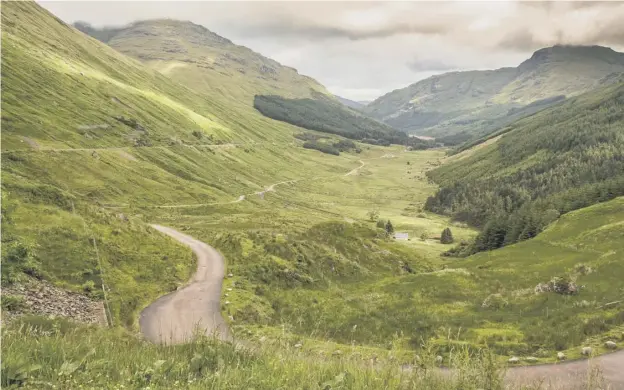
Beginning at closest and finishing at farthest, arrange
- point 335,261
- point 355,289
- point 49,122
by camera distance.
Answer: point 355,289 → point 335,261 → point 49,122

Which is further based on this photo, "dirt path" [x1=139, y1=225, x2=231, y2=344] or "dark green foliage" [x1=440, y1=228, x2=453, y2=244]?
"dark green foliage" [x1=440, y1=228, x2=453, y2=244]

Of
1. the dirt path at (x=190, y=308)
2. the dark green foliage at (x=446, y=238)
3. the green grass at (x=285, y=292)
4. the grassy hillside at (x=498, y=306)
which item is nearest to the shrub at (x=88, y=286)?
the green grass at (x=285, y=292)

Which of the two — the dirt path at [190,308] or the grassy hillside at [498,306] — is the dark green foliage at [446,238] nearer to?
the grassy hillside at [498,306]

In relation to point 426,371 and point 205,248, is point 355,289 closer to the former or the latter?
point 205,248

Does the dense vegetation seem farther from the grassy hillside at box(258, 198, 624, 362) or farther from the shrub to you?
the shrub

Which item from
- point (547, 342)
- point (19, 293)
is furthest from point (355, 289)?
point (19, 293)

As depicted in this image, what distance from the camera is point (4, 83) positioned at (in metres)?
181

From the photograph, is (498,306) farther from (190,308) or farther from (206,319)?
(190,308)

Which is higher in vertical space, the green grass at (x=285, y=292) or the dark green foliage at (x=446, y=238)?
the green grass at (x=285, y=292)

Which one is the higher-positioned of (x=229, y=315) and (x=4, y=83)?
(x=4, y=83)

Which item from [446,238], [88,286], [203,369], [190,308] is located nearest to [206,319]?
[190,308]

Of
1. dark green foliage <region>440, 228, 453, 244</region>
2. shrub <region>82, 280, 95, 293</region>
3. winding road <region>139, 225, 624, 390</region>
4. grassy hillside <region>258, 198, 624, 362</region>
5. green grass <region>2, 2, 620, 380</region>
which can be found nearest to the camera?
green grass <region>2, 2, 620, 380</region>

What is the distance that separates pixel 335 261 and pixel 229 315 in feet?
101

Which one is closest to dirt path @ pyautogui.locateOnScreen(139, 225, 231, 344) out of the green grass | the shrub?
the green grass
